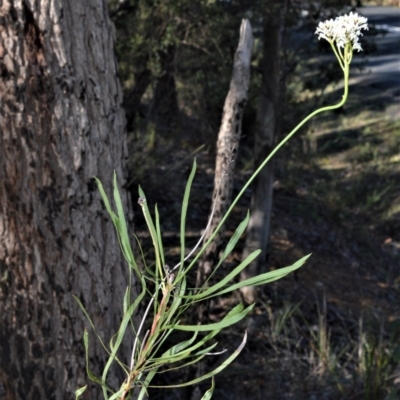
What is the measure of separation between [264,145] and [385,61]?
10.3m

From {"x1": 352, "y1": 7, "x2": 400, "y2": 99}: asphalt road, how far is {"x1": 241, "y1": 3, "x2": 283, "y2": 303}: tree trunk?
6009 millimetres

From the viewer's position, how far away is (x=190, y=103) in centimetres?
712

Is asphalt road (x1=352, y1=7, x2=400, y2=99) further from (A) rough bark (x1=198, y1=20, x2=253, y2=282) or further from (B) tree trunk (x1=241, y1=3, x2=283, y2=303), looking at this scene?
(A) rough bark (x1=198, y1=20, x2=253, y2=282)

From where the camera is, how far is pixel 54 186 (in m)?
2.81

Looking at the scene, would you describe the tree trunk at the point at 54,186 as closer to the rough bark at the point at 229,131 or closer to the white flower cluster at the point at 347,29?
the rough bark at the point at 229,131

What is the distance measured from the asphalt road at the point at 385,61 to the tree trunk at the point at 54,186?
9.41 m

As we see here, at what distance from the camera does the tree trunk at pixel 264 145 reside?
19.7ft

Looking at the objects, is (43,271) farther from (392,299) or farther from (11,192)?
(392,299)

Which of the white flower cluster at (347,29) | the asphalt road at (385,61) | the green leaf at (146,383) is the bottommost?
the asphalt road at (385,61)

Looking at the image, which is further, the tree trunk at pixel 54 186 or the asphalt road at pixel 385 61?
the asphalt road at pixel 385 61

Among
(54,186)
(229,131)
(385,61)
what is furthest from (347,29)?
(385,61)

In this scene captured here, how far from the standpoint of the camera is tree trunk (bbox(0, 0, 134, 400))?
2.71m

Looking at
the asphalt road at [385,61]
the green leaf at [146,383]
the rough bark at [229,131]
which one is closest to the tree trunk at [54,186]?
the rough bark at [229,131]

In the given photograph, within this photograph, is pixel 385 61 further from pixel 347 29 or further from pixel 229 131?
pixel 347 29
